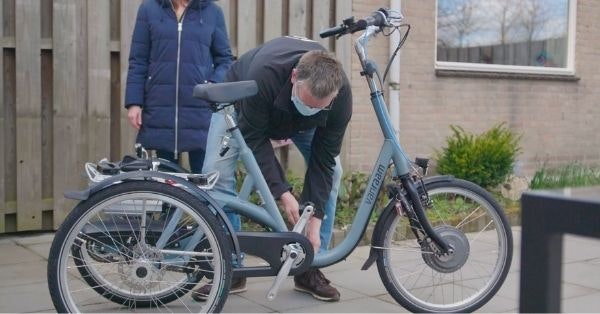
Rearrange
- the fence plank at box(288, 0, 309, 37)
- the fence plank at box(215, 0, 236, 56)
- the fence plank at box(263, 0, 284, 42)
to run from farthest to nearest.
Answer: the fence plank at box(288, 0, 309, 37) → the fence plank at box(263, 0, 284, 42) → the fence plank at box(215, 0, 236, 56)

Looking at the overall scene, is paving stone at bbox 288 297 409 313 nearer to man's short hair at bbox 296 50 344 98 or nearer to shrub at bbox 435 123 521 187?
man's short hair at bbox 296 50 344 98

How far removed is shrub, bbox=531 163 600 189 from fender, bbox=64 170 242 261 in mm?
4879

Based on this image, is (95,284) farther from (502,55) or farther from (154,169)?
(502,55)

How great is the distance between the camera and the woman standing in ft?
14.8

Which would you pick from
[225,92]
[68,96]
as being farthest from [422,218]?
[68,96]

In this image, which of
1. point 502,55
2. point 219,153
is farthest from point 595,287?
point 502,55

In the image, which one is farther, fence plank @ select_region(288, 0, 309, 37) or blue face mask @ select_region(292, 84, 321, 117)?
fence plank @ select_region(288, 0, 309, 37)

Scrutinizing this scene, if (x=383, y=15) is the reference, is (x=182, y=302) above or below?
below

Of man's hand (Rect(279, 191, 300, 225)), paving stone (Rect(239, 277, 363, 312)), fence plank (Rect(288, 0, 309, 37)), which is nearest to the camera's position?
man's hand (Rect(279, 191, 300, 225))

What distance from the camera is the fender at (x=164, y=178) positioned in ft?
11.2

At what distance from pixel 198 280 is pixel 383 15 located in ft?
5.54

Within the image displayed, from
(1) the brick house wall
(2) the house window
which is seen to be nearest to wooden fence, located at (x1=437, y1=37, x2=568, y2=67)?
(2) the house window

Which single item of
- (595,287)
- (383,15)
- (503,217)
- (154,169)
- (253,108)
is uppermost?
(383,15)

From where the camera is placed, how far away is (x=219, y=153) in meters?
4.07
